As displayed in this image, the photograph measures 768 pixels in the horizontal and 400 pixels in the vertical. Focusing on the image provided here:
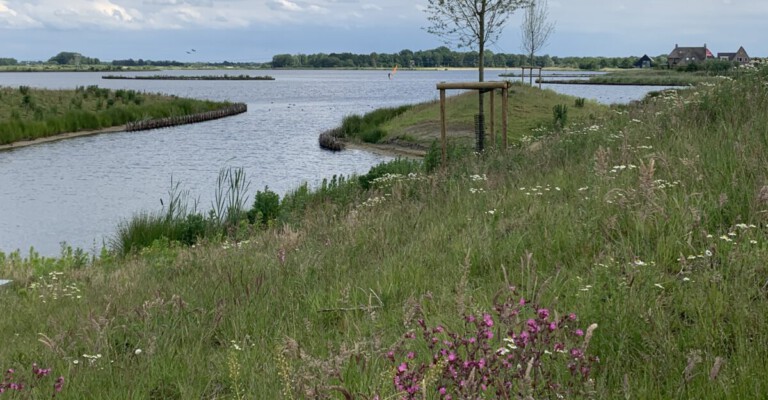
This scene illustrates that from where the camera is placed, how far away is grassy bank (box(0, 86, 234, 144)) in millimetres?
42062

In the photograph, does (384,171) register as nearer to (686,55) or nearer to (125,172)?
(125,172)

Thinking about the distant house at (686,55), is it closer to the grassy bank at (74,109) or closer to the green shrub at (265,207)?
the grassy bank at (74,109)

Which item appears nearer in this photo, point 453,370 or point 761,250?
point 453,370

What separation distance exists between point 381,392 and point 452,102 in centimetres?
3394

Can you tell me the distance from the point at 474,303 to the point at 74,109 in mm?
51338

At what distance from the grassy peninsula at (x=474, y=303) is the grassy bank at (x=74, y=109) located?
37.5 m

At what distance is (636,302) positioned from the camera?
372 cm

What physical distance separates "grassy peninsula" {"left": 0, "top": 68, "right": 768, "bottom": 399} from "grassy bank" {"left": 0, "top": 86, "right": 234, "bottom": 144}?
1478 inches

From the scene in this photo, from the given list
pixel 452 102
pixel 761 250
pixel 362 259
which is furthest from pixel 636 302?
pixel 452 102

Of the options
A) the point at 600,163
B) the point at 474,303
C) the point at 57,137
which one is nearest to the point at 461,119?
the point at 57,137

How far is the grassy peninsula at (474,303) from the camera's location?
114 inches

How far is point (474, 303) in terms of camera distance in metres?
4.23

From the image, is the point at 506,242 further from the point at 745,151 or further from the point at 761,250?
the point at 745,151

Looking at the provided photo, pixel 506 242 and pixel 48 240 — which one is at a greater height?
pixel 506 242
